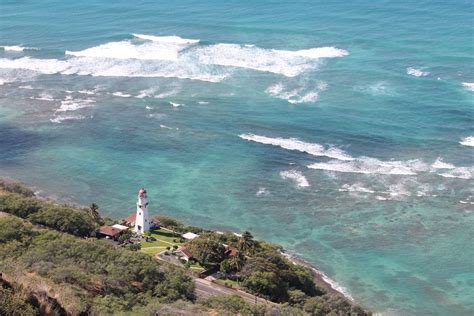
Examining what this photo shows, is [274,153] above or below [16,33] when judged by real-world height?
below

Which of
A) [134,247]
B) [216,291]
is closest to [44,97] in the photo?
[134,247]

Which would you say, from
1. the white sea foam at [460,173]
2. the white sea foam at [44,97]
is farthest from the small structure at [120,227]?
the white sea foam at [44,97]

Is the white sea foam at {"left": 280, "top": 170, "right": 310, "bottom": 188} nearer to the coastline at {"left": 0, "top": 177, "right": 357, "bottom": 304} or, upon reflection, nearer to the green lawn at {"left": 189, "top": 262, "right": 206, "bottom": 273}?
the coastline at {"left": 0, "top": 177, "right": 357, "bottom": 304}

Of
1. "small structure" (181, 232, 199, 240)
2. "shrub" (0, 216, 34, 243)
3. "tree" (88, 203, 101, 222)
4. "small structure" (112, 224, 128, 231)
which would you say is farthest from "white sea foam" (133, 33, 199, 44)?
"shrub" (0, 216, 34, 243)

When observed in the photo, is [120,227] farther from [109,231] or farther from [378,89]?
[378,89]

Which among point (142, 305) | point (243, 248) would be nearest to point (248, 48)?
point (243, 248)

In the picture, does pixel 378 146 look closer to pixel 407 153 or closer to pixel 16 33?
pixel 407 153
